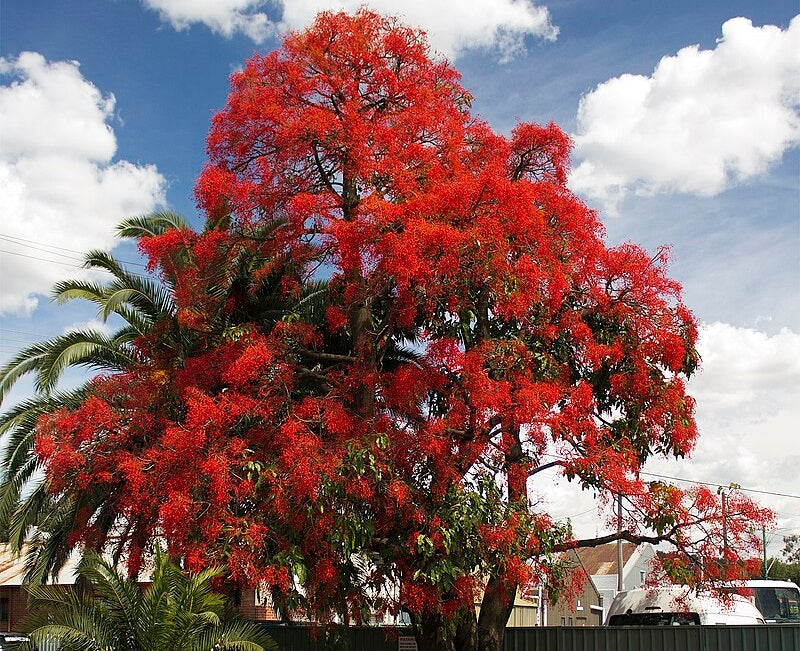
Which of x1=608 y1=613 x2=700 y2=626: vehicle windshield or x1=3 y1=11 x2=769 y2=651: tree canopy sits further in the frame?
x1=608 y1=613 x2=700 y2=626: vehicle windshield

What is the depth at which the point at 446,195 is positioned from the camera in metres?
15.2

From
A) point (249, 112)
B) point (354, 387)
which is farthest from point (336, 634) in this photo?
point (249, 112)

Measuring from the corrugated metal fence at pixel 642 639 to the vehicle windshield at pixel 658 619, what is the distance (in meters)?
3.15

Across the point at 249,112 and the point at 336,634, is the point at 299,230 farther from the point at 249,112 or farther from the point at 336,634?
the point at 336,634

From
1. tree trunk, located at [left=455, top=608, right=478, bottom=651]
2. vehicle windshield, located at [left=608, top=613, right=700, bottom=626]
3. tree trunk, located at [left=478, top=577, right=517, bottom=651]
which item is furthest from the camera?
vehicle windshield, located at [left=608, top=613, right=700, bottom=626]

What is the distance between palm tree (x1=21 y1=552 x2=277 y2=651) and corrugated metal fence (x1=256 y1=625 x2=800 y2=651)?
291 centimetres

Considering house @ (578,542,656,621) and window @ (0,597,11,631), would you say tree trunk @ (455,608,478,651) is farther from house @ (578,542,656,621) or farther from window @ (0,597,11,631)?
house @ (578,542,656,621)

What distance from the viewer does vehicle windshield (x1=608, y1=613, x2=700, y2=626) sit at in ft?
61.0

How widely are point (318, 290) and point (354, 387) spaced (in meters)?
3.86

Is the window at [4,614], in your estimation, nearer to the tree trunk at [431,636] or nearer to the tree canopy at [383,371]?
the tree canopy at [383,371]

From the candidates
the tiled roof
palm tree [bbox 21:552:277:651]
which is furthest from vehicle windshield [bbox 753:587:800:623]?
the tiled roof

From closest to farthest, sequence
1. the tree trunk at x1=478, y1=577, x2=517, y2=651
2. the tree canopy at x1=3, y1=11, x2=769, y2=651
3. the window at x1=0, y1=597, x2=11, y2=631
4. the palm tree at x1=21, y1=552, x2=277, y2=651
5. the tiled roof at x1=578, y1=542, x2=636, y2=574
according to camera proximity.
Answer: the palm tree at x1=21, y1=552, x2=277, y2=651 < the tree canopy at x1=3, y1=11, x2=769, y2=651 < the tree trunk at x1=478, y1=577, x2=517, y2=651 < the window at x1=0, y1=597, x2=11, y2=631 < the tiled roof at x1=578, y1=542, x2=636, y2=574

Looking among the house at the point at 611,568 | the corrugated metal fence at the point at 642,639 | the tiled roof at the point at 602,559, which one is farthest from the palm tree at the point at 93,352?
the tiled roof at the point at 602,559

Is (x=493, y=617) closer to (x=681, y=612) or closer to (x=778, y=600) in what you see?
(x=681, y=612)
